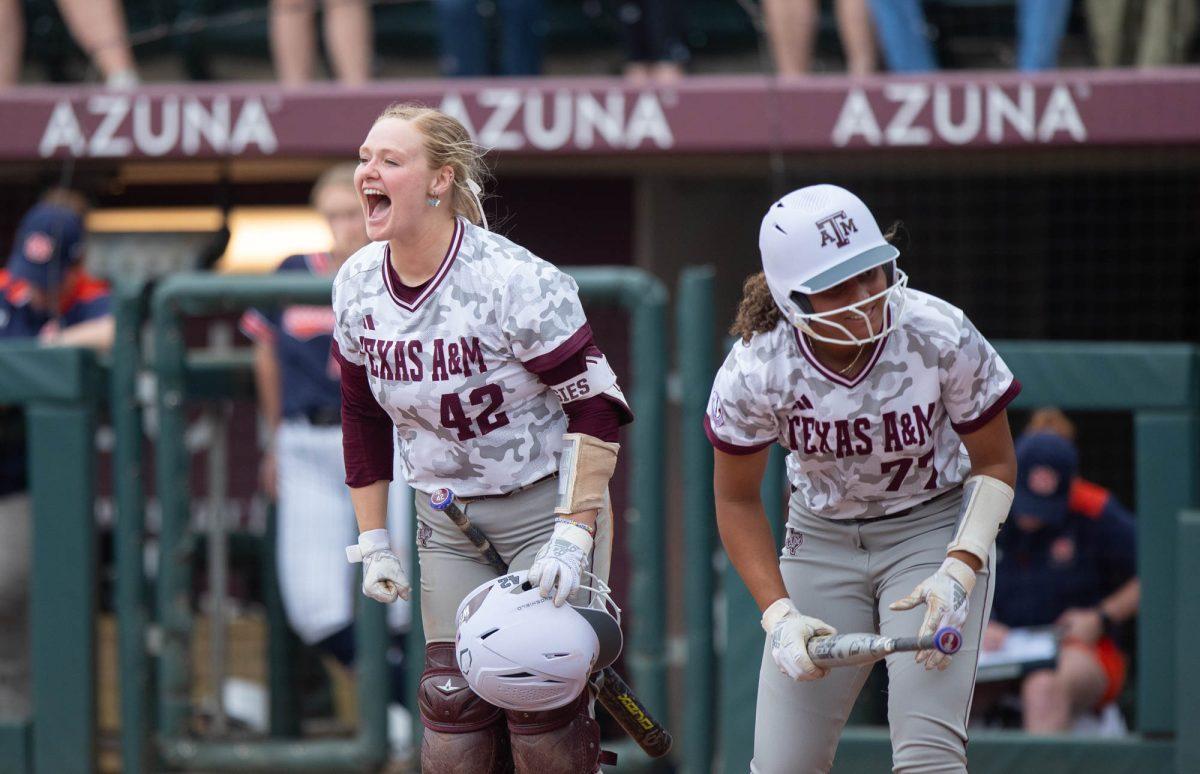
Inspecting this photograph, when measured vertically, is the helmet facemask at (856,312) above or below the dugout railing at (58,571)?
above

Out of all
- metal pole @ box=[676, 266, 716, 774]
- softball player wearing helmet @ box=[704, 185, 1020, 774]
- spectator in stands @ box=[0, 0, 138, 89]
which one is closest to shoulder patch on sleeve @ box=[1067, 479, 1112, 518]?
metal pole @ box=[676, 266, 716, 774]

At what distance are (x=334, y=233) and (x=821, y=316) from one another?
288cm

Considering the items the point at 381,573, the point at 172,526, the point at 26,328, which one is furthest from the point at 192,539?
the point at 381,573

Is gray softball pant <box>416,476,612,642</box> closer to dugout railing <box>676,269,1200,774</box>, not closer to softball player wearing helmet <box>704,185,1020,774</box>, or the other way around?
softball player wearing helmet <box>704,185,1020,774</box>

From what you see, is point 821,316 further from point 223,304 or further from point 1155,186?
point 1155,186

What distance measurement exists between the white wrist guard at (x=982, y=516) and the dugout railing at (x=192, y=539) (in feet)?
6.35

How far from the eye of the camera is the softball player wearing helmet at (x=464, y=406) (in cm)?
351

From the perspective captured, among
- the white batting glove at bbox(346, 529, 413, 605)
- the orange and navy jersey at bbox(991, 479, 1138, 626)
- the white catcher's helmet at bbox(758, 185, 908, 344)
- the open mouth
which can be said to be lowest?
the orange and navy jersey at bbox(991, 479, 1138, 626)

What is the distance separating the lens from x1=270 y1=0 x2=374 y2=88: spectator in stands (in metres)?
7.33

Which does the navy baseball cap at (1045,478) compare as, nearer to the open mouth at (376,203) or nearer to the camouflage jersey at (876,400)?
the camouflage jersey at (876,400)

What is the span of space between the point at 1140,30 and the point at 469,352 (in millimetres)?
4636

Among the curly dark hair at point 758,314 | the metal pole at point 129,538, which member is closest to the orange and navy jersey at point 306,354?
the metal pole at point 129,538

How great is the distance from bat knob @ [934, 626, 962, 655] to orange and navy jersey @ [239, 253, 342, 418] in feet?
9.74

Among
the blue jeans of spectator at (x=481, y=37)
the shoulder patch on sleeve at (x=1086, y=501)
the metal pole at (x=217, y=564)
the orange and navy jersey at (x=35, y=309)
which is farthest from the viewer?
the blue jeans of spectator at (x=481, y=37)
